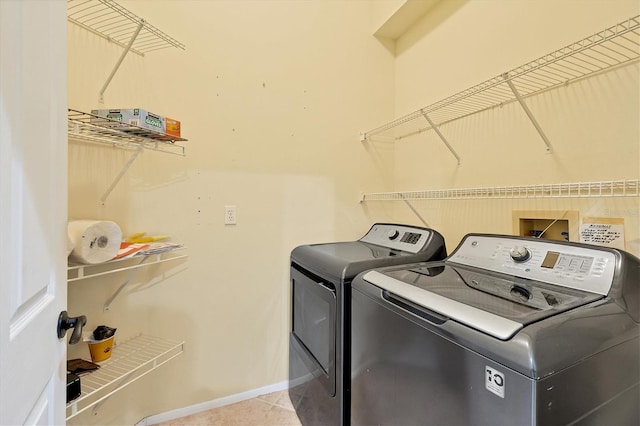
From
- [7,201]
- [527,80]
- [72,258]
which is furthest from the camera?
[527,80]

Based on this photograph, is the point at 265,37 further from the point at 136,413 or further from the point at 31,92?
the point at 136,413

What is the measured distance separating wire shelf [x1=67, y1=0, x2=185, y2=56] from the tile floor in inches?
81.3

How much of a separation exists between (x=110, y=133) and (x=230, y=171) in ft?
2.10

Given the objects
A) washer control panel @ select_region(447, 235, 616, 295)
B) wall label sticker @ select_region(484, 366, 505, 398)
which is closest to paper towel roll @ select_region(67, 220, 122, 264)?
wall label sticker @ select_region(484, 366, 505, 398)

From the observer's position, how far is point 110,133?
1.31 meters

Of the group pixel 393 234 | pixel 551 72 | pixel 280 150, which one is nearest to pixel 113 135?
pixel 280 150

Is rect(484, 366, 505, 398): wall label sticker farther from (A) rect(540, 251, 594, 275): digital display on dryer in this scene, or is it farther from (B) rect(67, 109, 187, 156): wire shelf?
(B) rect(67, 109, 187, 156): wire shelf

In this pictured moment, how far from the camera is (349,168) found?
7.14 feet

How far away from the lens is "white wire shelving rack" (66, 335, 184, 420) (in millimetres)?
1220

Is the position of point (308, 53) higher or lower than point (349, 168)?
higher

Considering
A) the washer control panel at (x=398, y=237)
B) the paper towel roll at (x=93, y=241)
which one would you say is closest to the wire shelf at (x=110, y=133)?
the paper towel roll at (x=93, y=241)

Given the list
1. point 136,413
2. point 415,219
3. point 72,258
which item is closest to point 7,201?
point 72,258

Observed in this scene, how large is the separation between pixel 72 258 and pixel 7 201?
84 centimetres

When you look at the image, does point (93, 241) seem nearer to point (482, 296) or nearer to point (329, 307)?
point (329, 307)
